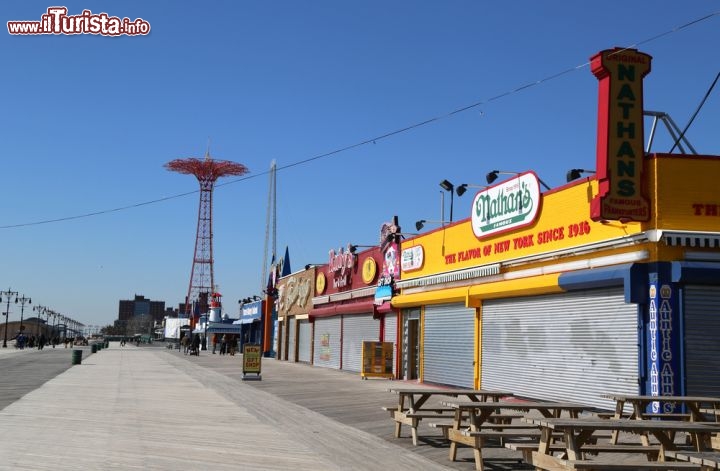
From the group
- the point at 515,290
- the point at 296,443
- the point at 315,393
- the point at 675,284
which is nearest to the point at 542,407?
the point at 296,443

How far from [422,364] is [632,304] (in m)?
11.6

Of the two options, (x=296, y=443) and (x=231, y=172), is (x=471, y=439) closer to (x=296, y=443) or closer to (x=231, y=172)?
(x=296, y=443)

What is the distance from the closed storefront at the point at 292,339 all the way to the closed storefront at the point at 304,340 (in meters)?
0.63

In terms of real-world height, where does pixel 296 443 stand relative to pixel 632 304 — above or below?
below

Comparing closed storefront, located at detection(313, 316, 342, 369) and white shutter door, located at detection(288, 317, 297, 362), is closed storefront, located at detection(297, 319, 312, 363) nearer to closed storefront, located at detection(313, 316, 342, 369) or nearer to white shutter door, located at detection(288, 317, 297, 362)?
white shutter door, located at detection(288, 317, 297, 362)

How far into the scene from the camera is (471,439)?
9.73m

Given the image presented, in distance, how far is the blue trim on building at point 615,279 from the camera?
1473 centimetres

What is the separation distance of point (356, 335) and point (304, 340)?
1094cm

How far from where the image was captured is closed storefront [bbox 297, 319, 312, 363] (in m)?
42.9

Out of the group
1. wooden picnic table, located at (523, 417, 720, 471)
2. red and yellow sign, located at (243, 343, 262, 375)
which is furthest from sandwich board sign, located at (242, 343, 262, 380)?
wooden picnic table, located at (523, 417, 720, 471)

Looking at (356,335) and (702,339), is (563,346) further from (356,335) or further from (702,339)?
(356,335)

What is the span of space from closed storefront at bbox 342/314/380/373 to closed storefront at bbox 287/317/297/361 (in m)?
10.9

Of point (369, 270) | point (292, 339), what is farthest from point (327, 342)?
point (292, 339)

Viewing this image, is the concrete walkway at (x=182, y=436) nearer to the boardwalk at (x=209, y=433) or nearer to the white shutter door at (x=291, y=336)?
the boardwalk at (x=209, y=433)
